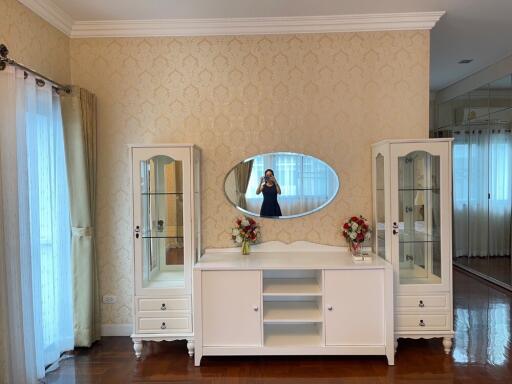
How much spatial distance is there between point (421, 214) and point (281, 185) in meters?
1.20

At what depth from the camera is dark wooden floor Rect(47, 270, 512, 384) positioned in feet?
8.70

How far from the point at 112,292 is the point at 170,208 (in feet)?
3.45

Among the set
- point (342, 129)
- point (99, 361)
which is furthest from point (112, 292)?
point (342, 129)

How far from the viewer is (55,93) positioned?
300 centimetres

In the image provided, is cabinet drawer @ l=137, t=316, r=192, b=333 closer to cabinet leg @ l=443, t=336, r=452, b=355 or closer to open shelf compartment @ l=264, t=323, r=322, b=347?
open shelf compartment @ l=264, t=323, r=322, b=347

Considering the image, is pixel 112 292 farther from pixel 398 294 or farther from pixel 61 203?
pixel 398 294

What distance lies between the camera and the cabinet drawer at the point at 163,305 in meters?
2.99

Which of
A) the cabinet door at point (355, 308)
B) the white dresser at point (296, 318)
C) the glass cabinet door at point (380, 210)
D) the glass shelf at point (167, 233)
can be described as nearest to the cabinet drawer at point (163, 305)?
the white dresser at point (296, 318)

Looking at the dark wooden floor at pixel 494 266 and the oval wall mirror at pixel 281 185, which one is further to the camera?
the dark wooden floor at pixel 494 266

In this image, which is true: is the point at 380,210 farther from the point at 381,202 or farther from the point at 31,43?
the point at 31,43

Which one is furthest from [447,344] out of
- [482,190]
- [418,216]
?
[482,190]

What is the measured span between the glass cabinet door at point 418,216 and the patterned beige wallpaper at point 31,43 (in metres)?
2.87

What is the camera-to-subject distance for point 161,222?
10.1 feet

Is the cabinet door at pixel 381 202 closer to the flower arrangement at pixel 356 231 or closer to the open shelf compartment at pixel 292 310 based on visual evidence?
the flower arrangement at pixel 356 231
